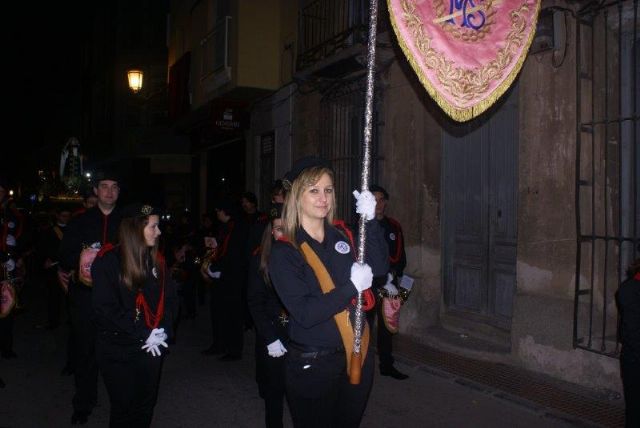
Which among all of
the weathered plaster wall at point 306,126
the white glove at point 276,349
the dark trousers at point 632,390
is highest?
the weathered plaster wall at point 306,126

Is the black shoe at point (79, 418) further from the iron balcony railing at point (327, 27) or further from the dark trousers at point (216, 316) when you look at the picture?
the iron balcony railing at point (327, 27)

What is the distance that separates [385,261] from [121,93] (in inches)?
1064

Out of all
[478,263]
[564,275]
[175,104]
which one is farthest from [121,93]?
[564,275]

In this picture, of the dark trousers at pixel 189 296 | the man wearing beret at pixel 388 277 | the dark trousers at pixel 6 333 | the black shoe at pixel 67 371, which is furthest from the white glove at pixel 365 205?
the dark trousers at pixel 189 296

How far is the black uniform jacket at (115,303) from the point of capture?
3691mm

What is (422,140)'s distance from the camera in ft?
28.6

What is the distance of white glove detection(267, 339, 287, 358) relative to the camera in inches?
154

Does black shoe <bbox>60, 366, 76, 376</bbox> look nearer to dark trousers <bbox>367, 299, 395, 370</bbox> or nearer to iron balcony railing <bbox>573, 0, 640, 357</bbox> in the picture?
dark trousers <bbox>367, 299, 395, 370</bbox>

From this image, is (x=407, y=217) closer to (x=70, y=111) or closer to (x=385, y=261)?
(x=385, y=261)

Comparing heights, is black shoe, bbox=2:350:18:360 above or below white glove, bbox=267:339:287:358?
below

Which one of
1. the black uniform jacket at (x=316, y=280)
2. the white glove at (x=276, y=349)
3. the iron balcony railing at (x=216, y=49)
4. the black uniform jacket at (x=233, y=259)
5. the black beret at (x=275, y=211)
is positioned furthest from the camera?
the iron balcony railing at (x=216, y=49)

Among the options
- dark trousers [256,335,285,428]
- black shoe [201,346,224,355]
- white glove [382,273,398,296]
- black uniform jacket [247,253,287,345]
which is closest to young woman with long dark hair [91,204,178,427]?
black uniform jacket [247,253,287,345]

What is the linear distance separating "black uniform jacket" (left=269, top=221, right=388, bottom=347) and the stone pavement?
2.51m

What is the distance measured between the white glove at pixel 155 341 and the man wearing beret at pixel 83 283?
5.03 feet
